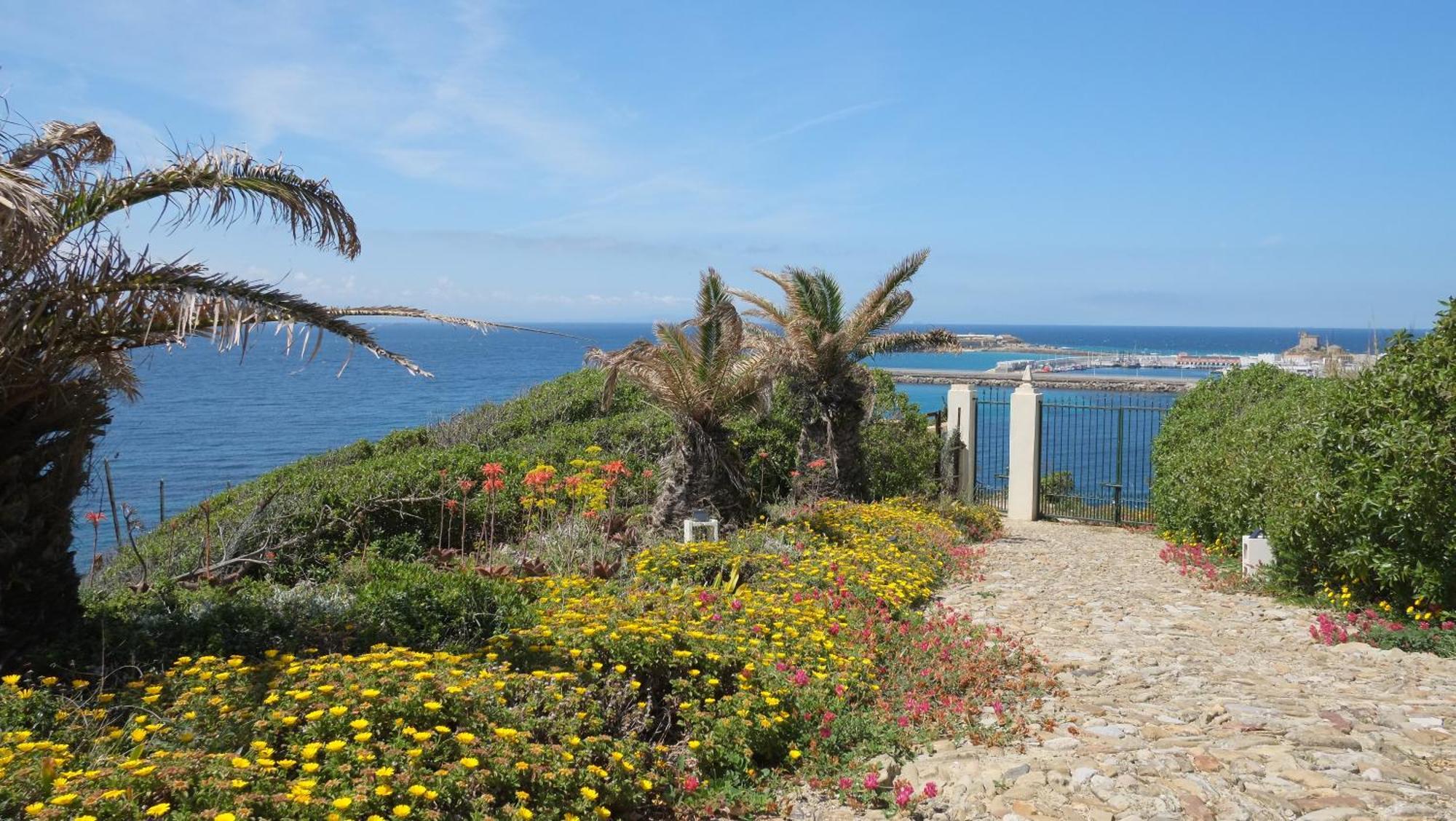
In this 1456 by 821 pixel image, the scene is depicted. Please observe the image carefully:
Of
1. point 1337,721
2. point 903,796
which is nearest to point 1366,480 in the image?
point 1337,721

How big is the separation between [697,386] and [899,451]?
16.0 ft

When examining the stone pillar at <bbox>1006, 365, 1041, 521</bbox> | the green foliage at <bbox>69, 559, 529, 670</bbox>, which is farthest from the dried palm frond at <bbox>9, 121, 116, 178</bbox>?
the stone pillar at <bbox>1006, 365, 1041, 521</bbox>

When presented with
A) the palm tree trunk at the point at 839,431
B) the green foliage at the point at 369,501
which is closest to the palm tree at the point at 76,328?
the green foliage at the point at 369,501

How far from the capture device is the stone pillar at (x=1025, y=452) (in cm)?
1441

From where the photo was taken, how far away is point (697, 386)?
413 inches

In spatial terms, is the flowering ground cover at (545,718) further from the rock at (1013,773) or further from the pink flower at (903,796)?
the rock at (1013,773)

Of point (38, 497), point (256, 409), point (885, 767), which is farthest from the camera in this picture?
point (256, 409)

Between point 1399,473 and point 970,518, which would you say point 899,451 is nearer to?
point 970,518

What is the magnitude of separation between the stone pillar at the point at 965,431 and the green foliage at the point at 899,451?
0.47 metres

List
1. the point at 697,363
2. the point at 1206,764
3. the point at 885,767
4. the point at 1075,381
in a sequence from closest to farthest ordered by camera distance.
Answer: the point at 1206,764, the point at 885,767, the point at 697,363, the point at 1075,381

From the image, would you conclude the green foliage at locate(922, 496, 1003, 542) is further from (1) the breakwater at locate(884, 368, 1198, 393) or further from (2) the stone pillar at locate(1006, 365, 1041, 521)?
(1) the breakwater at locate(884, 368, 1198, 393)

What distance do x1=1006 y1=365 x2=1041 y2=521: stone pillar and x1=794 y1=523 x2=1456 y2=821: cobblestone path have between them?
6.80m

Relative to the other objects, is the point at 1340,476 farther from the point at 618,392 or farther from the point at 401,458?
the point at 618,392

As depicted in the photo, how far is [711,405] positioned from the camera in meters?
10.6
